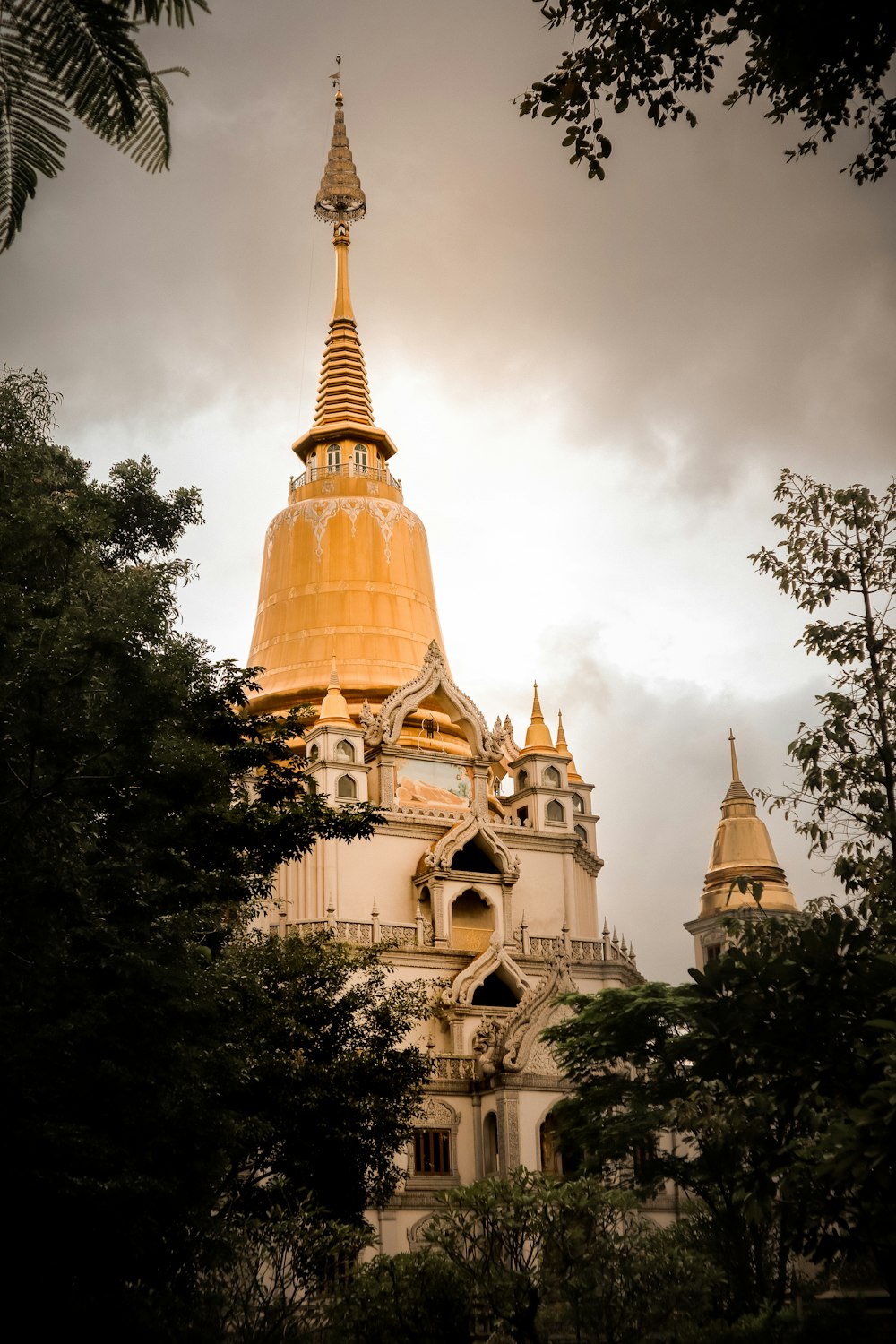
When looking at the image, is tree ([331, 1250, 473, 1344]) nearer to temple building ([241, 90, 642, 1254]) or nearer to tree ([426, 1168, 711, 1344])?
tree ([426, 1168, 711, 1344])

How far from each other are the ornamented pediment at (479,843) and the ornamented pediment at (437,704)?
242cm

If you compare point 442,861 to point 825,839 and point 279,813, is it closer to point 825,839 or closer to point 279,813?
point 279,813

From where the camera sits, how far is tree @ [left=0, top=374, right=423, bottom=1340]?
13.6 meters

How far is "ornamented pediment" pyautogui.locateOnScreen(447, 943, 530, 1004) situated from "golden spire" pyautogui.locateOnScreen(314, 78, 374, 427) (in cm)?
1879

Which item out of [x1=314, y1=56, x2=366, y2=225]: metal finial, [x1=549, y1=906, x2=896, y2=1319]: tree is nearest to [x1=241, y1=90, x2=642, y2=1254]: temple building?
[x1=314, y1=56, x2=366, y2=225]: metal finial

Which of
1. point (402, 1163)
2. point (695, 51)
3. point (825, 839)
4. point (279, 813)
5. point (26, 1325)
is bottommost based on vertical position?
point (26, 1325)

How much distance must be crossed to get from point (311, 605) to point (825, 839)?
2980 cm

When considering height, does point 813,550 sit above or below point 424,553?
below

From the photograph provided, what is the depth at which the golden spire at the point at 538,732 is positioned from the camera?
40.9 meters

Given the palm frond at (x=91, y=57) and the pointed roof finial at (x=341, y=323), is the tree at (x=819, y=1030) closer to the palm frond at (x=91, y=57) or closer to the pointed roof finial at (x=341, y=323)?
the palm frond at (x=91, y=57)

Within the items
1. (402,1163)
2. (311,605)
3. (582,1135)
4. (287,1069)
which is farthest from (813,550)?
(311,605)

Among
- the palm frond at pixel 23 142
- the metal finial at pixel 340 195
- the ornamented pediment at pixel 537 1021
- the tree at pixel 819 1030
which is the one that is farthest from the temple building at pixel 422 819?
the palm frond at pixel 23 142

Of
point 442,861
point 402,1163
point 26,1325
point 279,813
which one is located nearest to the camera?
point 26,1325

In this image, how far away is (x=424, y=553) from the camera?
152 feet
